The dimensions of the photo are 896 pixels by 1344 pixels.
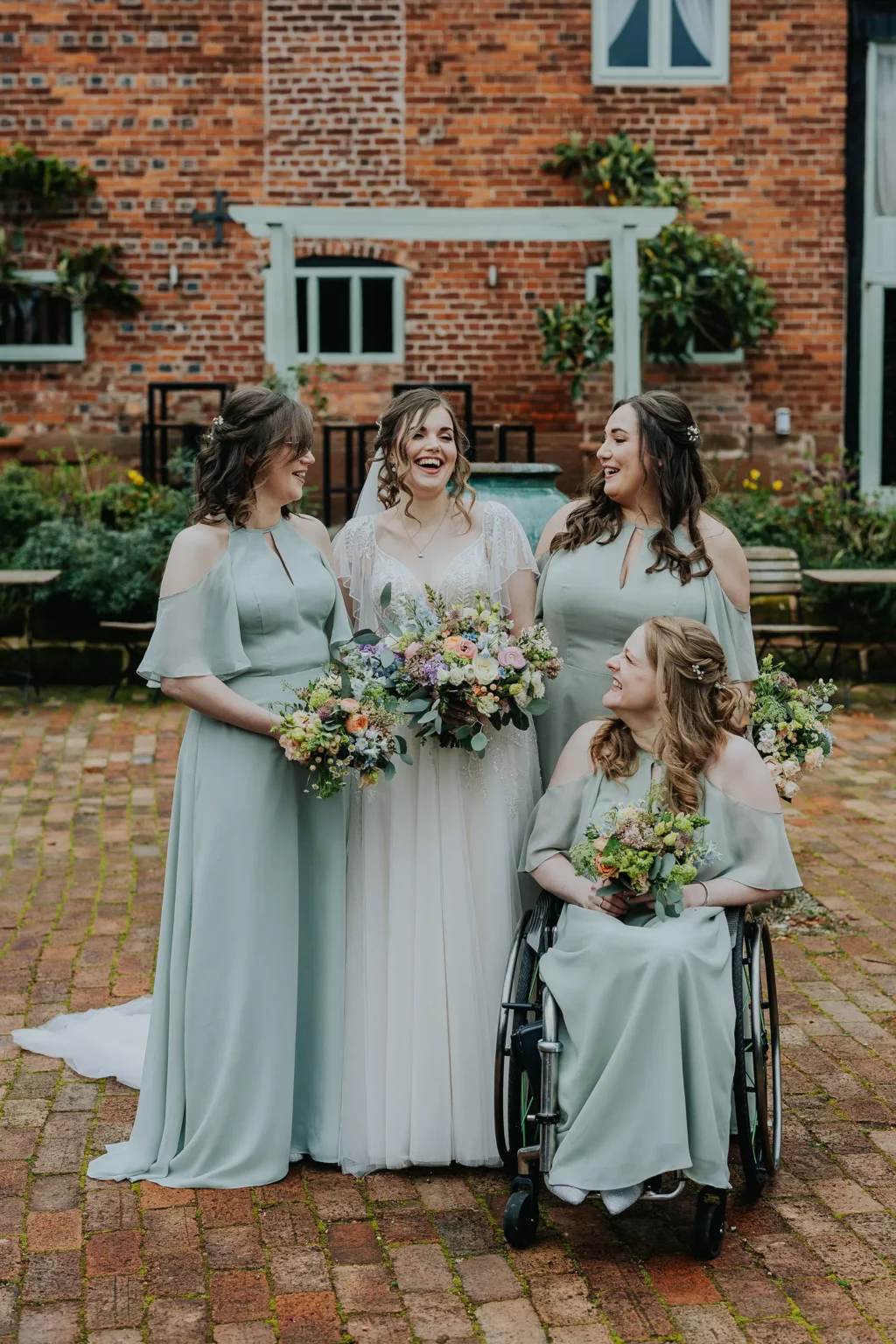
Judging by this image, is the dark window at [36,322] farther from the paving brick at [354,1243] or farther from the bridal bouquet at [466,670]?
the paving brick at [354,1243]

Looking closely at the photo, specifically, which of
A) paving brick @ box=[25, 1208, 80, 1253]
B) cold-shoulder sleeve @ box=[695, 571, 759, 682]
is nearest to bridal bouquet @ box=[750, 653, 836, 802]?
cold-shoulder sleeve @ box=[695, 571, 759, 682]

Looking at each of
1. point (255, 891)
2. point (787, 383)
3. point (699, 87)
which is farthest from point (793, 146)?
point (255, 891)

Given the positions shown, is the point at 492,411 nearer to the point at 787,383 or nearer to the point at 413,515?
the point at 787,383

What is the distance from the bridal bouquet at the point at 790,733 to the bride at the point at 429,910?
2.08 feet

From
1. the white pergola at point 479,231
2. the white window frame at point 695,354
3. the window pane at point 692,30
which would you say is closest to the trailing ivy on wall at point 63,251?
the white pergola at point 479,231

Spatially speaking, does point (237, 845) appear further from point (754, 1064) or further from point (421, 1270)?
point (754, 1064)

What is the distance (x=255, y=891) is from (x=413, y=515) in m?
1.06

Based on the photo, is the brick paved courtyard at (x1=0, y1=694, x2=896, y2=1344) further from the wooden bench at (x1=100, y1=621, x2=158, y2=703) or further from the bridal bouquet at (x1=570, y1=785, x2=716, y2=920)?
the wooden bench at (x1=100, y1=621, x2=158, y2=703)

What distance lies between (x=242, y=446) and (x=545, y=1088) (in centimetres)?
168

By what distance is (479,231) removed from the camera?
10.6 metres

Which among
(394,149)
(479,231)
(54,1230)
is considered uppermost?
(394,149)

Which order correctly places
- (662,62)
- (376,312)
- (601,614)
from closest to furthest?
(601,614) < (662,62) < (376,312)

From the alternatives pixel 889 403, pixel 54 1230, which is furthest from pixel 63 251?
pixel 54 1230

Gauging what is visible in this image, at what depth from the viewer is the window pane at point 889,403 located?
41.3ft
